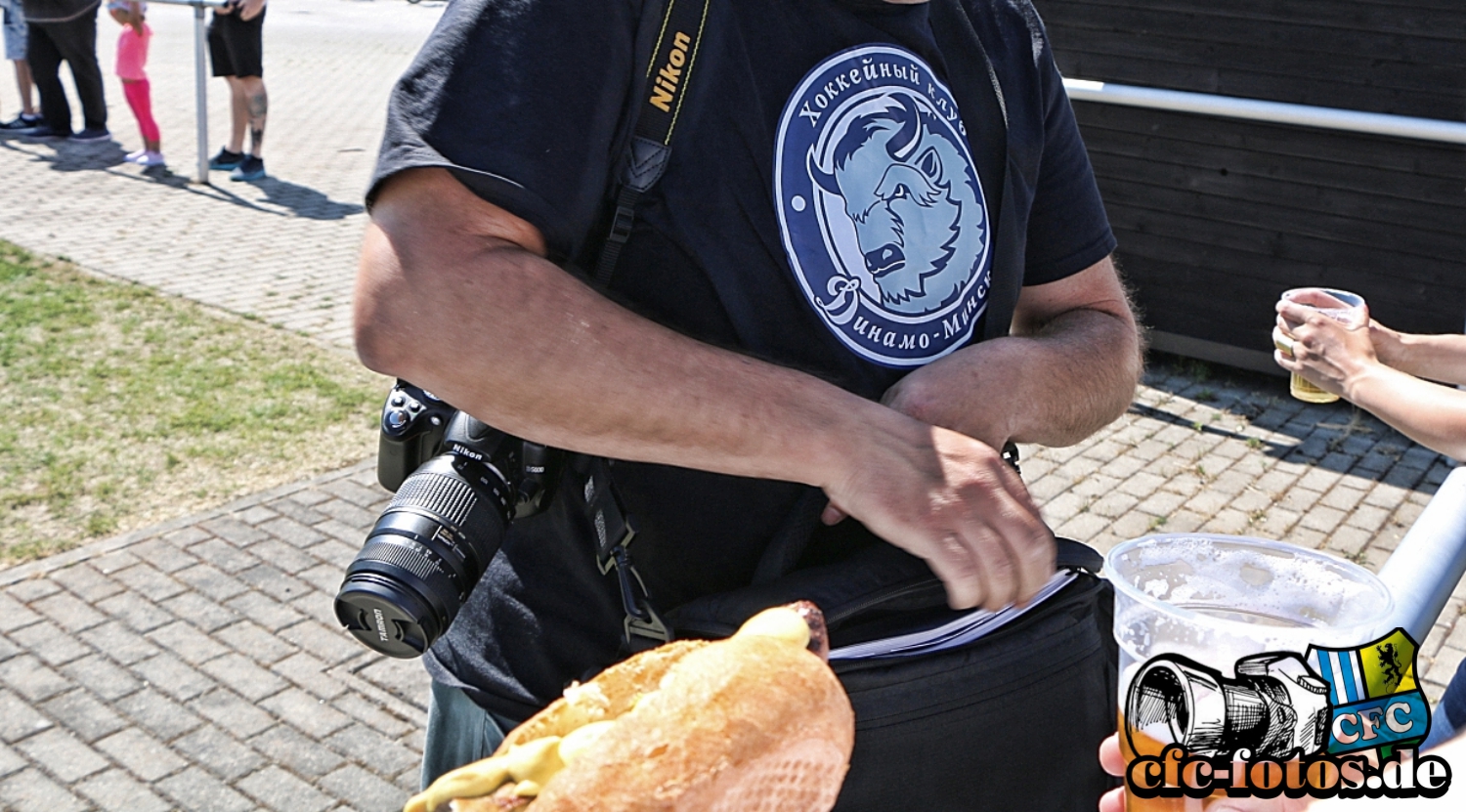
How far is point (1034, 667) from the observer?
1.29 meters

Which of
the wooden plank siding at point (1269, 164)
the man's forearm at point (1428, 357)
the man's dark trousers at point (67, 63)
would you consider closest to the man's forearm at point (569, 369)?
the man's forearm at point (1428, 357)

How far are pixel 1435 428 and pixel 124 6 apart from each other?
404 inches

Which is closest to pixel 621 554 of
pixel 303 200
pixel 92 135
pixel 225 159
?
pixel 303 200

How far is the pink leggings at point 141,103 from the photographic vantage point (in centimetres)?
1034

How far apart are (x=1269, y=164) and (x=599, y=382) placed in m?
5.82

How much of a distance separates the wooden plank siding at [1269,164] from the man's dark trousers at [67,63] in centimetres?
899

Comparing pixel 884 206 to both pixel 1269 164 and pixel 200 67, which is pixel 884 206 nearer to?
pixel 1269 164

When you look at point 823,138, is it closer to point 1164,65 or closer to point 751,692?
point 751,692

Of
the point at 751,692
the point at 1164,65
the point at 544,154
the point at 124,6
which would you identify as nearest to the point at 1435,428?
the point at 544,154

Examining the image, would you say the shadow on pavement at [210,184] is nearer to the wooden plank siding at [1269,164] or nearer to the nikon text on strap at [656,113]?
the wooden plank siding at [1269,164]

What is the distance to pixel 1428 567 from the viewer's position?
148 cm

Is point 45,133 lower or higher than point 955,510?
lower

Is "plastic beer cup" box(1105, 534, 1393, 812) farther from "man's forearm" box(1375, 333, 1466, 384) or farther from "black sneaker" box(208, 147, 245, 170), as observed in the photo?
"black sneaker" box(208, 147, 245, 170)

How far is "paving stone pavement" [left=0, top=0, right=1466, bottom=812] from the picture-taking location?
3.50m
